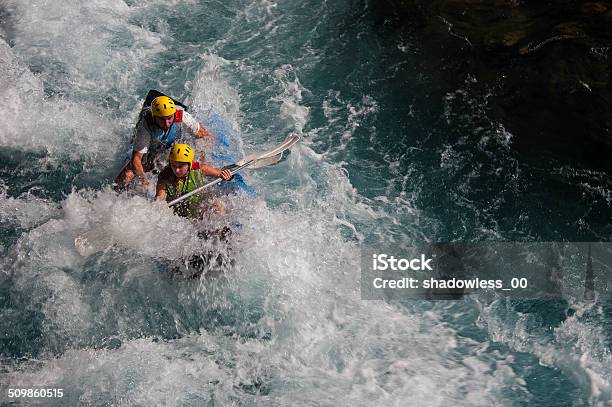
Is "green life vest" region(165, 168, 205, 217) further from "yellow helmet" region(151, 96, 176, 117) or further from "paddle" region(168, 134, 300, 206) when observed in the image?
"yellow helmet" region(151, 96, 176, 117)

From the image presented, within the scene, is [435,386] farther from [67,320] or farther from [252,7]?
[252,7]

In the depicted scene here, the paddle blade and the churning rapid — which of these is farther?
the paddle blade

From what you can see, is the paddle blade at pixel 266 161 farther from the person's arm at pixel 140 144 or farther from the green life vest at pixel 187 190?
the person's arm at pixel 140 144

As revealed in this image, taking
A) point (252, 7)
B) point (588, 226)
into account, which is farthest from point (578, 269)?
point (252, 7)

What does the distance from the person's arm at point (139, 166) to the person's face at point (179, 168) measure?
2.97 ft

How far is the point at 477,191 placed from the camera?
8.31 meters

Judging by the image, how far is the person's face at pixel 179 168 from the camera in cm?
699

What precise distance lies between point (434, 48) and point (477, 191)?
Answer: 10.2ft

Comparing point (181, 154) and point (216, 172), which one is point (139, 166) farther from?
point (181, 154)

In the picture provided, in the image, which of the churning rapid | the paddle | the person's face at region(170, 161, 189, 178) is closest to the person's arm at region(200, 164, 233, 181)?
the paddle

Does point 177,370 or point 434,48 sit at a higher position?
point 434,48

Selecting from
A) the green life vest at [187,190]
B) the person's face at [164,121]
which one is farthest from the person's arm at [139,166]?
the green life vest at [187,190]

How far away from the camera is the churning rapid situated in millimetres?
6383

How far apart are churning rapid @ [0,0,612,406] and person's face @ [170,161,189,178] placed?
404 mm
